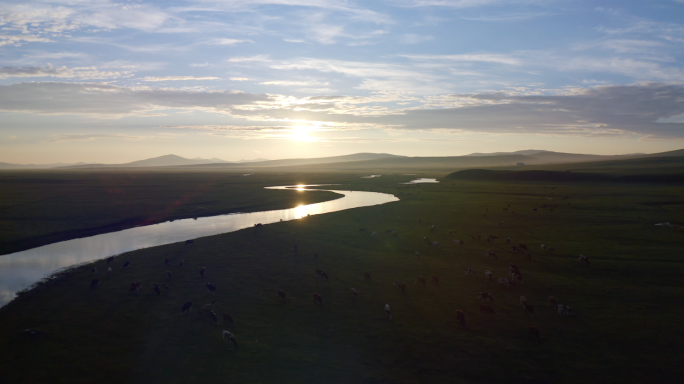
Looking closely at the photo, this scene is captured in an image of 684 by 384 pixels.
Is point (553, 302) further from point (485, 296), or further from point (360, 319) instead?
point (360, 319)

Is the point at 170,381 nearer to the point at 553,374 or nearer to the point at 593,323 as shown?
the point at 553,374

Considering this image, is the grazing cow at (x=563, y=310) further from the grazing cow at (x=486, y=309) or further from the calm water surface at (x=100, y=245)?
the calm water surface at (x=100, y=245)

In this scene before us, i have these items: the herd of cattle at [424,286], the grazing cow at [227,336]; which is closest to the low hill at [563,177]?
the herd of cattle at [424,286]

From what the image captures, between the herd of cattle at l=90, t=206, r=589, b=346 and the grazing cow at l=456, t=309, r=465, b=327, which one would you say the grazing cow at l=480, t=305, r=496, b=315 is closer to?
the herd of cattle at l=90, t=206, r=589, b=346

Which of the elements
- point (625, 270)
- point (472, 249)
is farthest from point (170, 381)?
point (625, 270)

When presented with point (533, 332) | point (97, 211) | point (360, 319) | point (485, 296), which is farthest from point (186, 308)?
point (97, 211)
